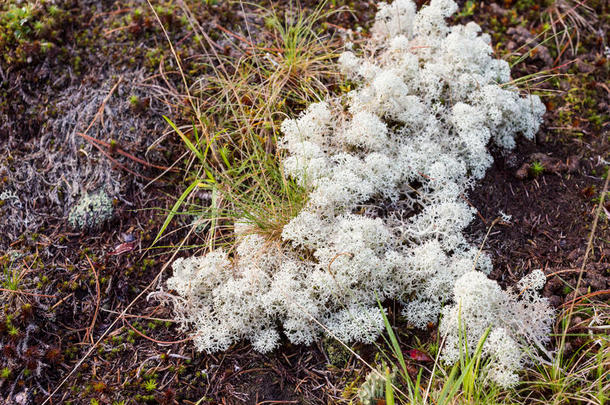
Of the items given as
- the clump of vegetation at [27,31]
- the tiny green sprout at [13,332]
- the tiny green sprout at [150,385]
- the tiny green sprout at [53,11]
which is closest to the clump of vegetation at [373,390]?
the tiny green sprout at [150,385]

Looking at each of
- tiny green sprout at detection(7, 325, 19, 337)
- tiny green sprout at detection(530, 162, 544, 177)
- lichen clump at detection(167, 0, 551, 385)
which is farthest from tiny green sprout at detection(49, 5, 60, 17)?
tiny green sprout at detection(530, 162, 544, 177)

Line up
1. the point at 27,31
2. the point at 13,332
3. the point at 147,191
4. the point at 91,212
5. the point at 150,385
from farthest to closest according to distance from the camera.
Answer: the point at 27,31, the point at 147,191, the point at 91,212, the point at 13,332, the point at 150,385

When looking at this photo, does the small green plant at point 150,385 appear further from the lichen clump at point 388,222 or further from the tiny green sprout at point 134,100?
the tiny green sprout at point 134,100

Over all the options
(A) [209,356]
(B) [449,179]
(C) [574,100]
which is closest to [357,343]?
(A) [209,356]

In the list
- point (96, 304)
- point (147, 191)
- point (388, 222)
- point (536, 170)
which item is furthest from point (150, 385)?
point (536, 170)

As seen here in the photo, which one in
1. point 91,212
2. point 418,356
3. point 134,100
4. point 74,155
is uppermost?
point 134,100

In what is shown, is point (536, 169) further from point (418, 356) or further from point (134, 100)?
point (134, 100)

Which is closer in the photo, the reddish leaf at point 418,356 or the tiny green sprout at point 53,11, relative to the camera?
the reddish leaf at point 418,356
